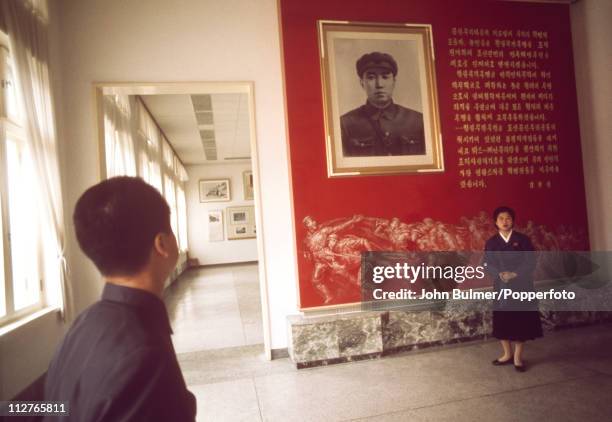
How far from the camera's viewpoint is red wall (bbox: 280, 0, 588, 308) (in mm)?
3758

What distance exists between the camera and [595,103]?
4.45 meters

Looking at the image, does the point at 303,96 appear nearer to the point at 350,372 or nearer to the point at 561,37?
the point at 350,372

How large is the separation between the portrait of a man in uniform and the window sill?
2914mm

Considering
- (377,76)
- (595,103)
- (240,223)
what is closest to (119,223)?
(377,76)

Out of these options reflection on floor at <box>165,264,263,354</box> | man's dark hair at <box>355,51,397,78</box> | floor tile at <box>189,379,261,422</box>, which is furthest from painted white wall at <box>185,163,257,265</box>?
floor tile at <box>189,379,261,422</box>

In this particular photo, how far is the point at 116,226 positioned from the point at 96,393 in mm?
302

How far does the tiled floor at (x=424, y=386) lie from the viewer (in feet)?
8.40

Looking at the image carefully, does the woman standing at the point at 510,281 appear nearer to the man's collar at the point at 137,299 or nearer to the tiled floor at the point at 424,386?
the tiled floor at the point at 424,386

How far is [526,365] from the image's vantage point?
10.7ft

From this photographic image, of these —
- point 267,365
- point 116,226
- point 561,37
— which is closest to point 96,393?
point 116,226

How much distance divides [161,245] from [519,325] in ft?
10.8

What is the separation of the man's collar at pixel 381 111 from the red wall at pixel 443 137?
1.64 ft

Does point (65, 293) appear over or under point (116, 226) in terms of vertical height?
under

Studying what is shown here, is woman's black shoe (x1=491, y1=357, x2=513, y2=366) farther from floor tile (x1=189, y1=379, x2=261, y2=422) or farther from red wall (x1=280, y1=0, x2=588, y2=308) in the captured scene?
floor tile (x1=189, y1=379, x2=261, y2=422)
